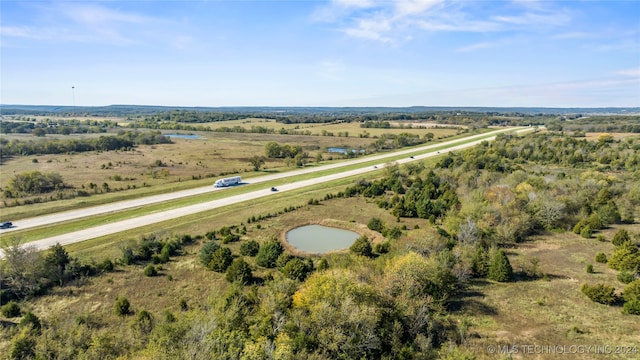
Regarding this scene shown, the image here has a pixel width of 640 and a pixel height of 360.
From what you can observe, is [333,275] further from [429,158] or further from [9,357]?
[429,158]

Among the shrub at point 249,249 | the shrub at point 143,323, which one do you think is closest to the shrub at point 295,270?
the shrub at point 249,249

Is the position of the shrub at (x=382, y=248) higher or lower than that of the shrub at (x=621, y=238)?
lower

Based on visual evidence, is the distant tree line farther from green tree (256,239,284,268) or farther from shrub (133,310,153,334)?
shrub (133,310,153,334)

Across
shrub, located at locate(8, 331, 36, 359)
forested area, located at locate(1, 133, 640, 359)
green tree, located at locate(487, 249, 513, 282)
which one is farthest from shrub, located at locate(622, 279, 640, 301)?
shrub, located at locate(8, 331, 36, 359)

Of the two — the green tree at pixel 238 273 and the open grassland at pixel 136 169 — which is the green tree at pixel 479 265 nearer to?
the green tree at pixel 238 273

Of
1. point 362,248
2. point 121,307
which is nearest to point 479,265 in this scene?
point 362,248

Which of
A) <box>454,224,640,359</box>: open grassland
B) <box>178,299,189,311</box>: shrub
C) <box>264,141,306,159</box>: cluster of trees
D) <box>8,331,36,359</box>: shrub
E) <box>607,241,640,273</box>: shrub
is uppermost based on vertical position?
<box>264,141,306,159</box>: cluster of trees
